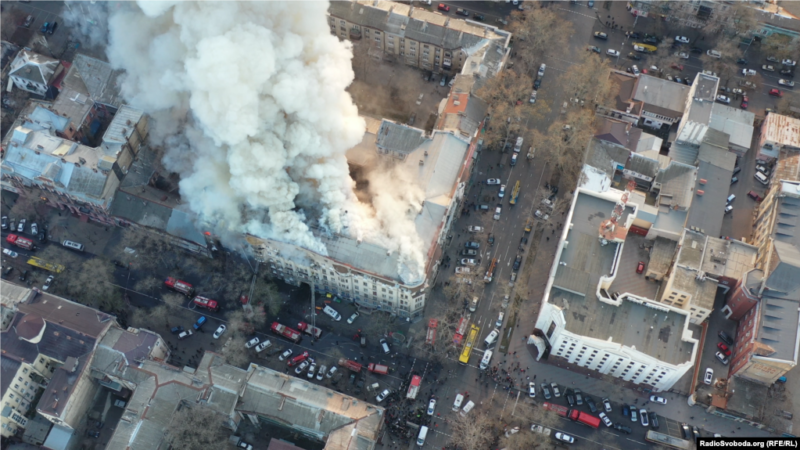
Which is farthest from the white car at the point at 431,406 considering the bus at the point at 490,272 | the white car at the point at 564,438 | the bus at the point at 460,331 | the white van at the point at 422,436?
the bus at the point at 490,272

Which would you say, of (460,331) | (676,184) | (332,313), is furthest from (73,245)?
(676,184)

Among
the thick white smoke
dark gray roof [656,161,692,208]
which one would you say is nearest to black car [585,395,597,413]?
the thick white smoke

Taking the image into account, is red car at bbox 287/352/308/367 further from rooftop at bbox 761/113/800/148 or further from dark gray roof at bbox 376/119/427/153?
rooftop at bbox 761/113/800/148

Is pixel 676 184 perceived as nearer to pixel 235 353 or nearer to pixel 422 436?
pixel 422 436

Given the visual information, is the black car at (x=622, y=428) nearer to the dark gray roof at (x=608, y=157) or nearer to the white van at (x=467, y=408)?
the white van at (x=467, y=408)

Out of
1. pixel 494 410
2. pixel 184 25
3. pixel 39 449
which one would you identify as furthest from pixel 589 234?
pixel 39 449
